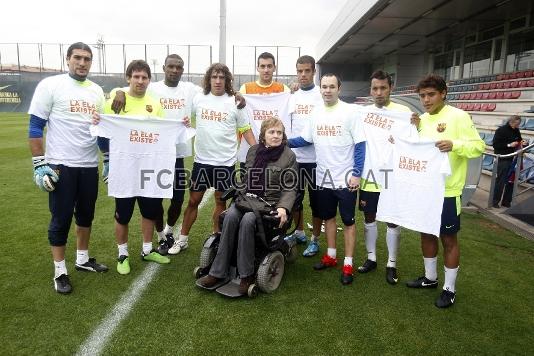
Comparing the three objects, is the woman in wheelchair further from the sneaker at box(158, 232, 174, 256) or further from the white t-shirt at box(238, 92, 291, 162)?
the sneaker at box(158, 232, 174, 256)

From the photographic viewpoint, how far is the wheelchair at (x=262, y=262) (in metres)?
3.29

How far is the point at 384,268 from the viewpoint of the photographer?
404 centimetres

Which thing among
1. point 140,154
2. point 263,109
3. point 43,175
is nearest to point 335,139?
point 263,109

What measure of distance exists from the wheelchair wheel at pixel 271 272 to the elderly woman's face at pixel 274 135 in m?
0.98

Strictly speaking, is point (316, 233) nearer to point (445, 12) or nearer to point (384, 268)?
point (384, 268)

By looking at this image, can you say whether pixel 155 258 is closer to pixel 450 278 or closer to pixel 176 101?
pixel 176 101

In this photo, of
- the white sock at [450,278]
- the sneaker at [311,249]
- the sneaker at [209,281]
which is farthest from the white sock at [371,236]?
the sneaker at [209,281]

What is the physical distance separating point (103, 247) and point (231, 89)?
88.7 inches

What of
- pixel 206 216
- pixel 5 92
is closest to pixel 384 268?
pixel 206 216

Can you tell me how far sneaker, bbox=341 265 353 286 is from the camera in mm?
3600

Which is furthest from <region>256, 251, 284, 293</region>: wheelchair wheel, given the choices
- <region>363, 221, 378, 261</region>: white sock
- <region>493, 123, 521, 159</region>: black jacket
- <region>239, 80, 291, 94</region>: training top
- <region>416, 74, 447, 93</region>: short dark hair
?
<region>493, 123, 521, 159</region>: black jacket

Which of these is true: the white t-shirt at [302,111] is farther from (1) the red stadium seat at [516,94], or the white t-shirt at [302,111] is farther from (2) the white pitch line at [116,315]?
(1) the red stadium seat at [516,94]

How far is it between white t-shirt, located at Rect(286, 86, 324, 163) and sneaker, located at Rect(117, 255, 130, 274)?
6.56 feet

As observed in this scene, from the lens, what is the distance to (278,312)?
307 cm
